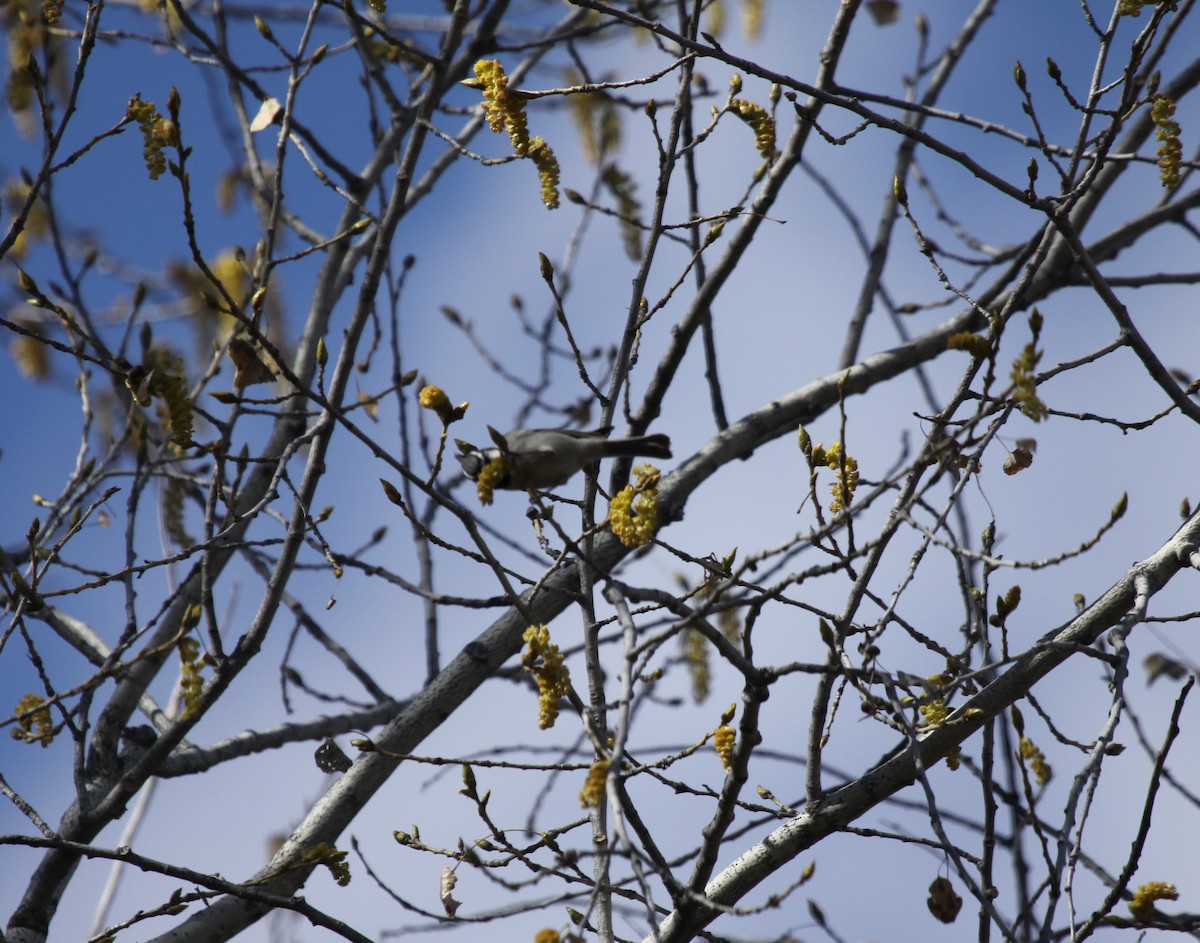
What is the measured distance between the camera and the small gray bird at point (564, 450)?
337 cm

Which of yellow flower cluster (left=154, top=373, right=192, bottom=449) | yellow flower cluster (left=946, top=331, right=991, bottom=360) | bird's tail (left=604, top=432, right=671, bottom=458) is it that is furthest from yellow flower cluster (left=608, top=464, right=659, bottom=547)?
yellow flower cluster (left=154, top=373, right=192, bottom=449)

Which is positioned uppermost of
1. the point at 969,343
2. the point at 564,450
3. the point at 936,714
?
the point at 564,450

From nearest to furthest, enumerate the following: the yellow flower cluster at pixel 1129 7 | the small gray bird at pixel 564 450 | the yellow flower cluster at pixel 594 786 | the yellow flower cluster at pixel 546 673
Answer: the yellow flower cluster at pixel 594 786
the yellow flower cluster at pixel 546 673
the yellow flower cluster at pixel 1129 7
the small gray bird at pixel 564 450

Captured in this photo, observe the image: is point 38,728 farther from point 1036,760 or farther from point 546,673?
point 1036,760

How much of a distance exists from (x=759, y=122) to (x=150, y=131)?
1.88m

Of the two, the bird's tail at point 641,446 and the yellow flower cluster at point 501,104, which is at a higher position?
the yellow flower cluster at point 501,104

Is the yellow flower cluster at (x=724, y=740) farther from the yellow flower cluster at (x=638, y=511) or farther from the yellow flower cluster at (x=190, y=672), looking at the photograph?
the yellow flower cluster at (x=190, y=672)

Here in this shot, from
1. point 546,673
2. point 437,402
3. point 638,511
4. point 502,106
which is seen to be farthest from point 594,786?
point 502,106

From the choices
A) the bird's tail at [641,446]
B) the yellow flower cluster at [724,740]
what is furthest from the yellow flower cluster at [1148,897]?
the bird's tail at [641,446]

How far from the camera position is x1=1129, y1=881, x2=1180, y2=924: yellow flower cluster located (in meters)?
2.56

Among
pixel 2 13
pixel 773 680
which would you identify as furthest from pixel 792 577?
pixel 2 13

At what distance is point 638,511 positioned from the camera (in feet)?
7.63

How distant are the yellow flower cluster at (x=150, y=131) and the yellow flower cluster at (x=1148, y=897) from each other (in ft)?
10.8

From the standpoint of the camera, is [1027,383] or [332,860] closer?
[1027,383]
